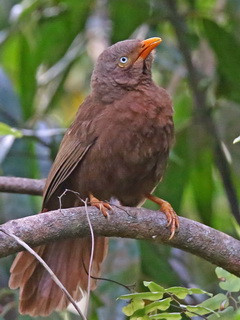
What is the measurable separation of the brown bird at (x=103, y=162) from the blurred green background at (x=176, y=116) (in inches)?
9.4

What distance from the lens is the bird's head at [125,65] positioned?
450cm

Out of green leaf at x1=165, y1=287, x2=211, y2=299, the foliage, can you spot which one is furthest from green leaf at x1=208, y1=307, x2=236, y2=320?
green leaf at x1=165, y1=287, x2=211, y2=299

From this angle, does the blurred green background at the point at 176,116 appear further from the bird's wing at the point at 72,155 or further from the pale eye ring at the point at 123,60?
the pale eye ring at the point at 123,60

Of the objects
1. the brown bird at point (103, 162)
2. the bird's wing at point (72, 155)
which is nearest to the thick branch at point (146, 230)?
the brown bird at point (103, 162)

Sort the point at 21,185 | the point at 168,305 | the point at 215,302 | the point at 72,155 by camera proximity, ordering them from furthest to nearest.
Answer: the point at 21,185 < the point at 72,155 < the point at 215,302 < the point at 168,305

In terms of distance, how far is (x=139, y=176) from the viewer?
426 centimetres

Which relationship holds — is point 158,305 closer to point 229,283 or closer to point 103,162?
point 229,283

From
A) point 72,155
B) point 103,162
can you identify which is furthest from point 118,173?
point 72,155

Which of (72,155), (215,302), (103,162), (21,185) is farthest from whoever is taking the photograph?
(21,185)

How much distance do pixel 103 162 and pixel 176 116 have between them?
161cm

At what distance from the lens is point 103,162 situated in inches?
166

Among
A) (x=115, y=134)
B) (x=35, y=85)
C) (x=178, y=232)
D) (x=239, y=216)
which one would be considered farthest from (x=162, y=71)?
(x=178, y=232)

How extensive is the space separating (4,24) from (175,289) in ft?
10.1

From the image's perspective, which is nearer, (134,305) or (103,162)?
(134,305)
